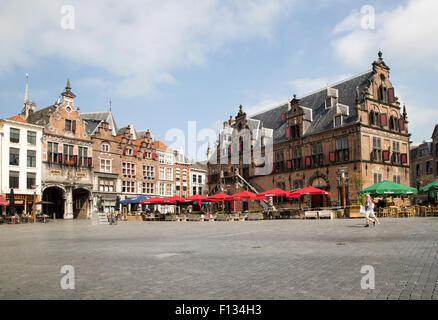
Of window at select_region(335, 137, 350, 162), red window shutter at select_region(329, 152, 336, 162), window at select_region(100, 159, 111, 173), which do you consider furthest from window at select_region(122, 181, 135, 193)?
window at select_region(335, 137, 350, 162)

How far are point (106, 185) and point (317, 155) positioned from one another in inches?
1146

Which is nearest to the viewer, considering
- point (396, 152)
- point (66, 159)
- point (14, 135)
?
point (396, 152)

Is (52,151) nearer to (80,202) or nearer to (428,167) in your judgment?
(80,202)

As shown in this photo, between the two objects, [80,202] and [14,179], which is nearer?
[14,179]

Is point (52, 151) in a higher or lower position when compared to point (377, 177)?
higher

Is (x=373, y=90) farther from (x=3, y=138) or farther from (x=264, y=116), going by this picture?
(x=3, y=138)

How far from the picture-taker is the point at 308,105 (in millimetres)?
47656

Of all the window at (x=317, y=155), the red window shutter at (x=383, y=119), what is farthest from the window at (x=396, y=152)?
the window at (x=317, y=155)

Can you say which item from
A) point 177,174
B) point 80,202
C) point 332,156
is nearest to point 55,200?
point 80,202

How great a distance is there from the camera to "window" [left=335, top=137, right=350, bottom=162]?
38750 mm

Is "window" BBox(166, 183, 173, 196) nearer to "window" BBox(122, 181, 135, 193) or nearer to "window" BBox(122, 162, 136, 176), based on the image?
"window" BBox(122, 181, 135, 193)

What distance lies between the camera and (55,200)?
49188 mm

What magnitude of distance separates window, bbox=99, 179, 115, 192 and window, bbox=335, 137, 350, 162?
31070 millimetres

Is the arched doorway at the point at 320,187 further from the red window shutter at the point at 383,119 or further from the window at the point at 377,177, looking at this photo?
the red window shutter at the point at 383,119
